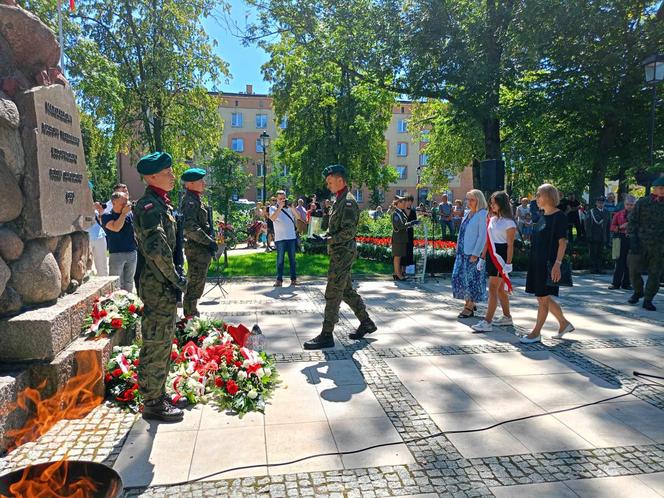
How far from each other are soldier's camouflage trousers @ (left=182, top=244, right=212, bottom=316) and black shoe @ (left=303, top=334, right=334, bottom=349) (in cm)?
173

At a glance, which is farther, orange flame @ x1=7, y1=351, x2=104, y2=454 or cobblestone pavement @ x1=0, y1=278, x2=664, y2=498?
orange flame @ x1=7, y1=351, x2=104, y2=454

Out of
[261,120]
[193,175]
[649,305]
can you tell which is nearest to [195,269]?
[193,175]

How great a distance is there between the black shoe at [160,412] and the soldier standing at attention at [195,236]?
111 inches

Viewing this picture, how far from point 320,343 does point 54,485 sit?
3.92m

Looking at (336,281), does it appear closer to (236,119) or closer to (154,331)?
(154,331)

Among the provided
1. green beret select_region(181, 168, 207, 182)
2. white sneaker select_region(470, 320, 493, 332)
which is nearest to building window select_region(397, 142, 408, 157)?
white sneaker select_region(470, 320, 493, 332)

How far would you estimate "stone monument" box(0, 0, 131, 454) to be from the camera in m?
3.65

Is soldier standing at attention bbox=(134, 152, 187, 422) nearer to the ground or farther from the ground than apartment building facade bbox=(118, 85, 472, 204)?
nearer to the ground

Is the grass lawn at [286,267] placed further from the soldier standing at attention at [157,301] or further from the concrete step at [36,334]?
Answer: the soldier standing at attention at [157,301]

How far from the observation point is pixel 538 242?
6.17m

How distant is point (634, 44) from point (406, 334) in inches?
644

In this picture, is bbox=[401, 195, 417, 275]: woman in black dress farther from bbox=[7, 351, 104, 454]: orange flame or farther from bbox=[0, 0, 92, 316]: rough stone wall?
bbox=[7, 351, 104, 454]: orange flame

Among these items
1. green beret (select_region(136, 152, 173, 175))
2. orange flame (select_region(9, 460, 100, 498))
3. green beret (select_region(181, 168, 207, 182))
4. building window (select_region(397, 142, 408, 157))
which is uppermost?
building window (select_region(397, 142, 408, 157))

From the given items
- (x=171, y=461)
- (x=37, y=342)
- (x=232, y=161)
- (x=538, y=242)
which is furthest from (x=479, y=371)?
(x=232, y=161)
